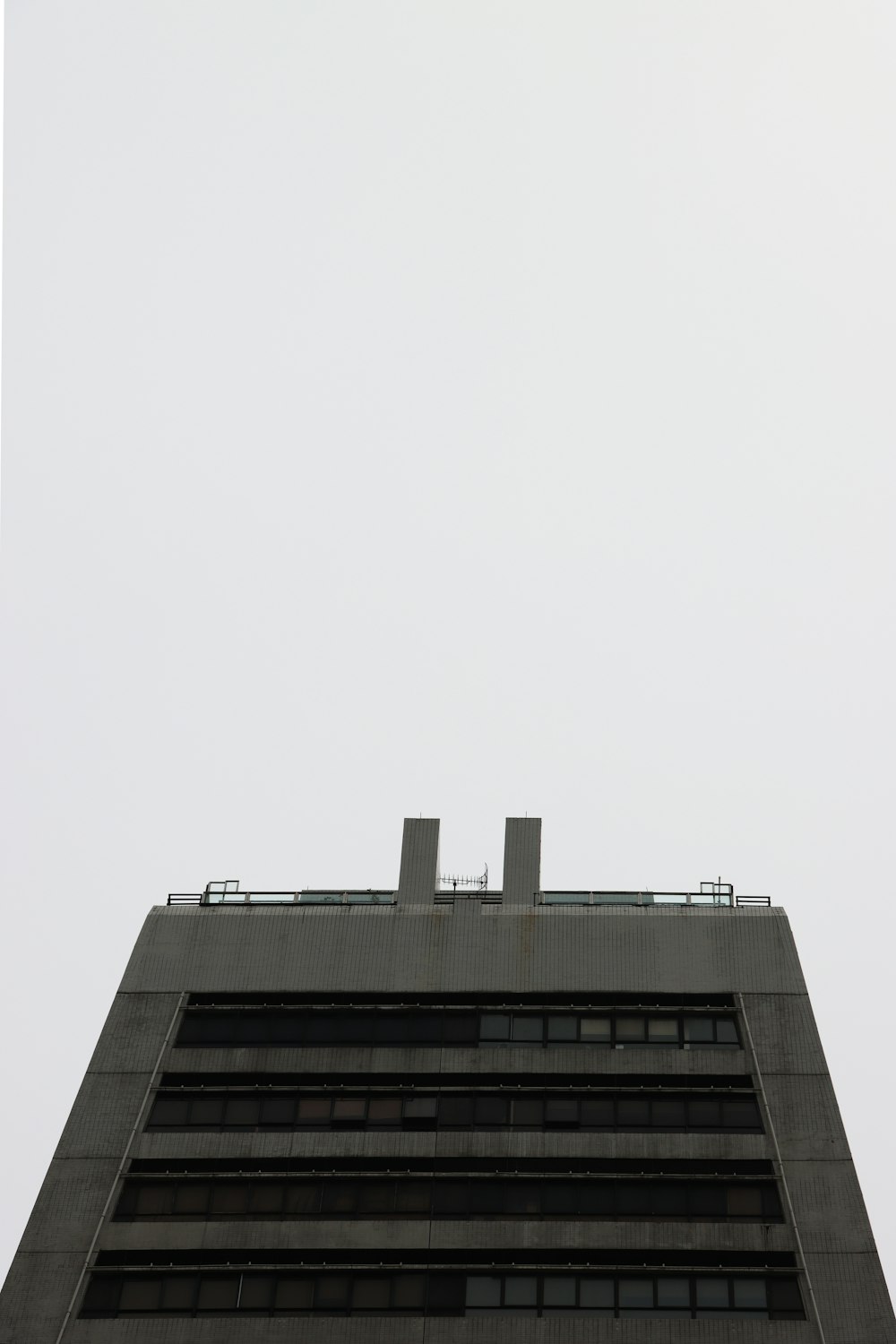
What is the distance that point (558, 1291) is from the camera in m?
57.8

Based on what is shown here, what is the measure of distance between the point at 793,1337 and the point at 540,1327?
394 inches

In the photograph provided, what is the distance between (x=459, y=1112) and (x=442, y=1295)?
783 cm

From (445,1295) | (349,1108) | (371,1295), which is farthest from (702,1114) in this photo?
(371,1295)

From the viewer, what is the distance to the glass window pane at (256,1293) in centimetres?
5794

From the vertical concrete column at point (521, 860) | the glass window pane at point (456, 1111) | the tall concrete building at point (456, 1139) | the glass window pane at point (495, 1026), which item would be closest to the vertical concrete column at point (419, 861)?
the tall concrete building at point (456, 1139)

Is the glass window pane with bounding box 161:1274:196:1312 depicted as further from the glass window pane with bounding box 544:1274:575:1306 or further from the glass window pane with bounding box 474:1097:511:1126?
the glass window pane with bounding box 544:1274:575:1306

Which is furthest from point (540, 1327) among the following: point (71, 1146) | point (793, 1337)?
point (71, 1146)

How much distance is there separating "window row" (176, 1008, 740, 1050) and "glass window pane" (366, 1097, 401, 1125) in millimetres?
2778

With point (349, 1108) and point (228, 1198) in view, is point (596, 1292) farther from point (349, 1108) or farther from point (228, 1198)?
point (228, 1198)

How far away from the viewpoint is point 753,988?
6656cm

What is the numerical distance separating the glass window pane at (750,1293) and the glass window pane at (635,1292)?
3485 mm

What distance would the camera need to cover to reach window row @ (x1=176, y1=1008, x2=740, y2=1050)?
65250 millimetres

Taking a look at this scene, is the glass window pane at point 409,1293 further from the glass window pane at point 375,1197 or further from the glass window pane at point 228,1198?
the glass window pane at point 228,1198

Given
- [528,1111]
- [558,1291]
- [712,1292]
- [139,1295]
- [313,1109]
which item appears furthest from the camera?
[313,1109]
